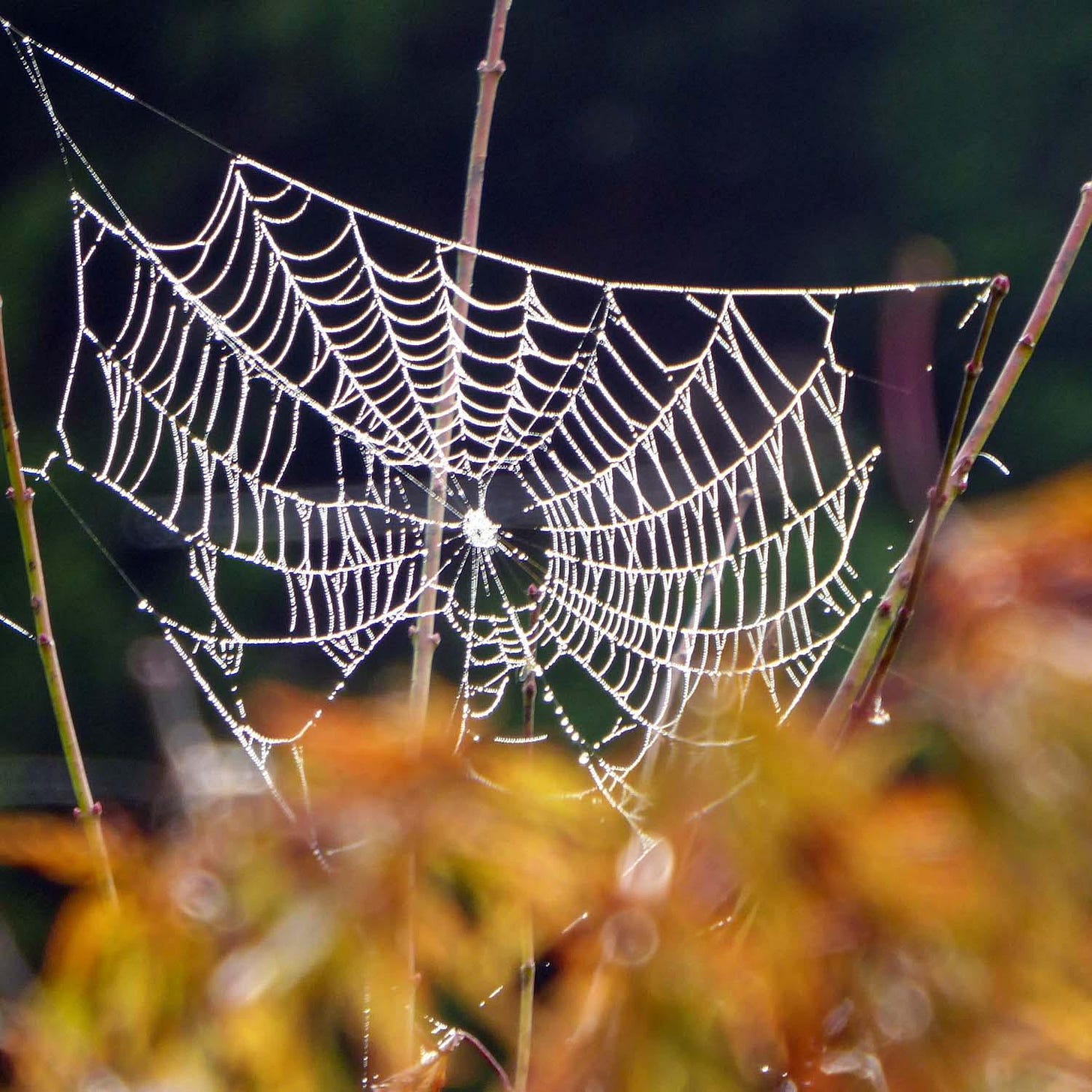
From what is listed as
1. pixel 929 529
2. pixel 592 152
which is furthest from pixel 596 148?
pixel 929 529

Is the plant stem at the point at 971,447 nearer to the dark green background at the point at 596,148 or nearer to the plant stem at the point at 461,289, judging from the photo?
the plant stem at the point at 461,289

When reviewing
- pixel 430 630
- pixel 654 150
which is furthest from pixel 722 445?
pixel 430 630

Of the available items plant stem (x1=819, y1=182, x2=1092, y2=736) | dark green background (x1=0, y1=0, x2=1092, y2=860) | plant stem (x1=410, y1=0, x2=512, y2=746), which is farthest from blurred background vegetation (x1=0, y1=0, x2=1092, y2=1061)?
plant stem (x1=819, y1=182, x2=1092, y2=736)

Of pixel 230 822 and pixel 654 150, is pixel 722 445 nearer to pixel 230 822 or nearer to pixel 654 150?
pixel 654 150

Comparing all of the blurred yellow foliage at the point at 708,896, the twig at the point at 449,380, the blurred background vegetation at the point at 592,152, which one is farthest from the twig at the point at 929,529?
the blurred background vegetation at the point at 592,152

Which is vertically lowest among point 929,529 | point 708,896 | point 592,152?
point 708,896

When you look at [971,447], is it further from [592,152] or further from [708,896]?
[592,152]

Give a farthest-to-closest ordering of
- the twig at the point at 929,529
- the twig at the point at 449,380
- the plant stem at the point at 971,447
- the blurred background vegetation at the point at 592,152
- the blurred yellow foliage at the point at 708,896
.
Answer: the blurred background vegetation at the point at 592,152
the twig at the point at 449,380
the plant stem at the point at 971,447
the twig at the point at 929,529
the blurred yellow foliage at the point at 708,896
